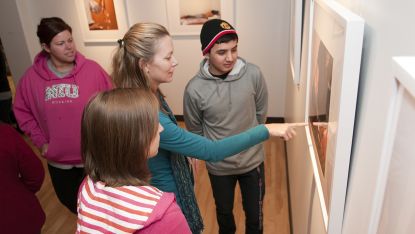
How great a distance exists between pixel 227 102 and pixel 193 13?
2.67 meters

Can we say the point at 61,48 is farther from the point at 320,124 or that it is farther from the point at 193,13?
the point at 193,13

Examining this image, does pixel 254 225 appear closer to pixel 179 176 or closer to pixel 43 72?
pixel 179 176

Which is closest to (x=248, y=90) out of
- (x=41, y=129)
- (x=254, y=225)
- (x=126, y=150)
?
(x=254, y=225)

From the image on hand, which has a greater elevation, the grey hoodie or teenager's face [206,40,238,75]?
teenager's face [206,40,238,75]

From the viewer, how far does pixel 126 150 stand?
101 cm

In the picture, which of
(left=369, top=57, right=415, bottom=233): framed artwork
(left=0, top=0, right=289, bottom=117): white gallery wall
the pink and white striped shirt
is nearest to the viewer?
(left=369, top=57, right=415, bottom=233): framed artwork

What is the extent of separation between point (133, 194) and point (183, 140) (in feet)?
1.59

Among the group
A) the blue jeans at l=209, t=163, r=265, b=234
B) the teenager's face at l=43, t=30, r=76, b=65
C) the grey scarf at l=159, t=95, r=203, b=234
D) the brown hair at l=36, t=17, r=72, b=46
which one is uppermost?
the brown hair at l=36, t=17, r=72, b=46

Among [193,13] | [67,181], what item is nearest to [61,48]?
[67,181]

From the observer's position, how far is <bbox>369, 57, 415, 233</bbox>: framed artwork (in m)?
0.43

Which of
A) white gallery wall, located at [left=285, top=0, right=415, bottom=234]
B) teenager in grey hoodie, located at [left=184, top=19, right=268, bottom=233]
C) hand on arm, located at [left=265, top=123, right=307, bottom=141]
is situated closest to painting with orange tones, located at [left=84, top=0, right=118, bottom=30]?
teenager in grey hoodie, located at [left=184, top=19, right=268, bottom=233]

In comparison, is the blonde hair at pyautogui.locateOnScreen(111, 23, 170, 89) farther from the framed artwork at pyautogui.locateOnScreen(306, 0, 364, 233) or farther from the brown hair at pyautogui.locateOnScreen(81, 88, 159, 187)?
the framed artwork at pyautogui.locateOnScreen(306, 0, 364, 233)

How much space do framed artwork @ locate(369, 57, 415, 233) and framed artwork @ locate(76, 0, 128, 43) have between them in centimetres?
445

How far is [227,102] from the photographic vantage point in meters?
1.92
